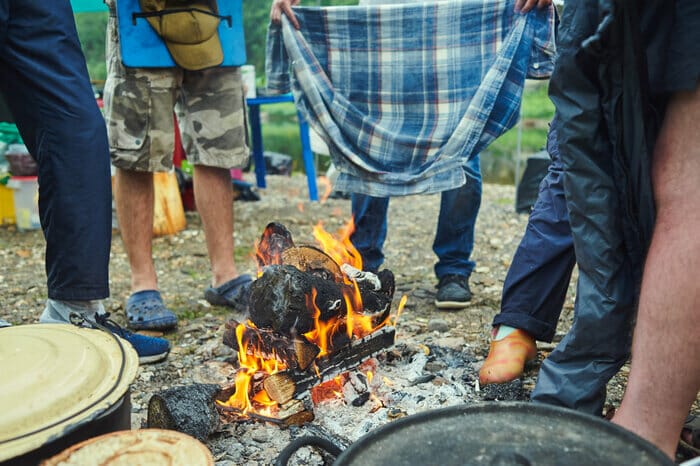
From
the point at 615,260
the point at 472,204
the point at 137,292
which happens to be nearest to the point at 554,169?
the point at 615,260

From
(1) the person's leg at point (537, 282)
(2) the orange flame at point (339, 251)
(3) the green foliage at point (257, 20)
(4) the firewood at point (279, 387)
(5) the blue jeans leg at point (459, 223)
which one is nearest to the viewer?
(4) the firewood at point (279, 387)

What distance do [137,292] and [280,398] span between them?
4.24 feet

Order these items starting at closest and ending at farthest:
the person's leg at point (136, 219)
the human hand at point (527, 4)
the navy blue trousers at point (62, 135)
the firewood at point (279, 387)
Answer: the firewood at point (279, 387)
the navy blue trousers at point (62, 135)
the human hand at point (527, 4)
the person's leg at point (136, 219)

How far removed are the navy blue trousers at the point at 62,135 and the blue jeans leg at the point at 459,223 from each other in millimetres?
1747

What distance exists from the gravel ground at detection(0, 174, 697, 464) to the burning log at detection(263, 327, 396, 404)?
0.35 ft

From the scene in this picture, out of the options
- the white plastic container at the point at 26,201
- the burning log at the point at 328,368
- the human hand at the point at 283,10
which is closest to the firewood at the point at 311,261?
the burning log at the point at 328,368

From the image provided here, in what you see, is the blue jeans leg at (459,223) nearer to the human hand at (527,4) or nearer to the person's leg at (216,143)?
the human hand at (527,4)

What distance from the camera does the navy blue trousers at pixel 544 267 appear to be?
95.3 inches

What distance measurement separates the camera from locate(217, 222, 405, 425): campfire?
218cm

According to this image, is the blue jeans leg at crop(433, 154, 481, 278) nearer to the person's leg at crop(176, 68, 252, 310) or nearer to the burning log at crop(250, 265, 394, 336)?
the person's leg at crop(176, 68, 252, 310)

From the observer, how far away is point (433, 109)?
329cm

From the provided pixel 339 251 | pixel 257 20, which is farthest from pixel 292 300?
pixel 257 20

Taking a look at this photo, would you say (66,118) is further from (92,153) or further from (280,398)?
(280,398)

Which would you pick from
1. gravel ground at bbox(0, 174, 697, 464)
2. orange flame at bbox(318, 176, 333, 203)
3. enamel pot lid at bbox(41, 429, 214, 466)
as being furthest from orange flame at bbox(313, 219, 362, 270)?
orange flame at bbox(318, 176, 333, 203)
